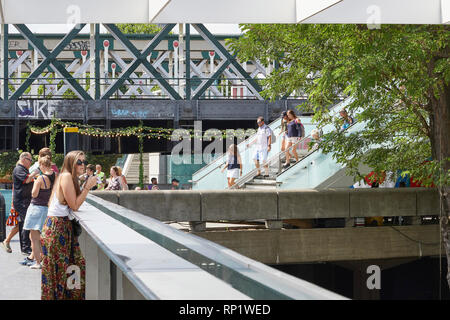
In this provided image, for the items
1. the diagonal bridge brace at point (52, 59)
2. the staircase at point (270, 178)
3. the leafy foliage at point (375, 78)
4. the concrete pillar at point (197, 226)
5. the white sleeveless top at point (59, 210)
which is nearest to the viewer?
the white sleeveless top at point (59, 210)

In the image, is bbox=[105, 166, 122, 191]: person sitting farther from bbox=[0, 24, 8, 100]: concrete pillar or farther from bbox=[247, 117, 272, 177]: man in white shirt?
bbox=[0, 24, 8, 100]: concrete pillar

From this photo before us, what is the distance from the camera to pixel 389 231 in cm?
1728

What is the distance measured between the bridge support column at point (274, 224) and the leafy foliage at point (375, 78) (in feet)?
6.31

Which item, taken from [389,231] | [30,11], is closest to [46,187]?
[30,11]

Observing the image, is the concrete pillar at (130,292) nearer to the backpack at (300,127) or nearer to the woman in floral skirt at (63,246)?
the woman in floral skirt at (63,246)

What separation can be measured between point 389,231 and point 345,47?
15.7 feet

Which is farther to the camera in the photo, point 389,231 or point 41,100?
point 41,100

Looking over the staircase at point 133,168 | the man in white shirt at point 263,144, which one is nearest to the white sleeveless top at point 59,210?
the man in white shirt at point 263,144

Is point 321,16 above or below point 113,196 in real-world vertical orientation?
above

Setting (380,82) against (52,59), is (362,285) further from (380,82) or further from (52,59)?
(52,59)

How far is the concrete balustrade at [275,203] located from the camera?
1570cm

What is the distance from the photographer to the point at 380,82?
14031 mm

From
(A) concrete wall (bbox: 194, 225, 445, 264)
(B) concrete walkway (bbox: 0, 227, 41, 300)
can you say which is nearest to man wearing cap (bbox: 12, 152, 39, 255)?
(B) concrete walkway (bbox: 0, 227, 41, 300)
